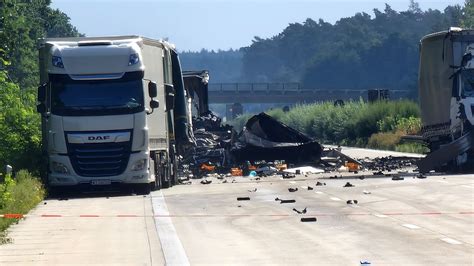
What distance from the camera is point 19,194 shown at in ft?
87.5

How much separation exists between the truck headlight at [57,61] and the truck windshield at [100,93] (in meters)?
0.24

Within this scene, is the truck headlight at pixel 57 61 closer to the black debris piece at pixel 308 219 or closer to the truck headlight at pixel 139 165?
the truck headlight at pixel 139 165

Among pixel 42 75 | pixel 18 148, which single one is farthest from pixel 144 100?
pixel 18 148

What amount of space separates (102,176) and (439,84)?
12.6 metres

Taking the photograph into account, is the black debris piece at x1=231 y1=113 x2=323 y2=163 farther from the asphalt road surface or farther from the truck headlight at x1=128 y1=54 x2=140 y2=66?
the truck headlight at x1=128 y1=54 x2=140 y2=66

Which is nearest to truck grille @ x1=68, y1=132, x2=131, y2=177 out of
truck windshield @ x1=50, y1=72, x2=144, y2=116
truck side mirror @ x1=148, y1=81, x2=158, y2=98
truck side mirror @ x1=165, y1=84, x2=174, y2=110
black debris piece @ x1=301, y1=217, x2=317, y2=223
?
truck windshield @ x1=50, y1=72, x2=144, y2=116

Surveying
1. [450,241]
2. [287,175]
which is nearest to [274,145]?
[287,175]

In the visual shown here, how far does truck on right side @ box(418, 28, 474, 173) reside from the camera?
3728 cm

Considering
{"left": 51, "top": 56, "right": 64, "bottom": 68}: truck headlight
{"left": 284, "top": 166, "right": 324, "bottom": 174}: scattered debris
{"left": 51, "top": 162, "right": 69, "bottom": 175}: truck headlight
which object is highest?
{"left": 51, "top": 56, "right": 64, "bottom": 68}: truck headlight

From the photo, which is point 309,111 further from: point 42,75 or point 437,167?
point 42,75

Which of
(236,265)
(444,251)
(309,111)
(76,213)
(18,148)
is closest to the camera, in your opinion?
(236,265)

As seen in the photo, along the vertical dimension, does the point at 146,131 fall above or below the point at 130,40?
below

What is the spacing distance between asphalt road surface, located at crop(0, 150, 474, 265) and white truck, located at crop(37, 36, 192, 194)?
676mm

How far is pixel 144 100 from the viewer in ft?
101
